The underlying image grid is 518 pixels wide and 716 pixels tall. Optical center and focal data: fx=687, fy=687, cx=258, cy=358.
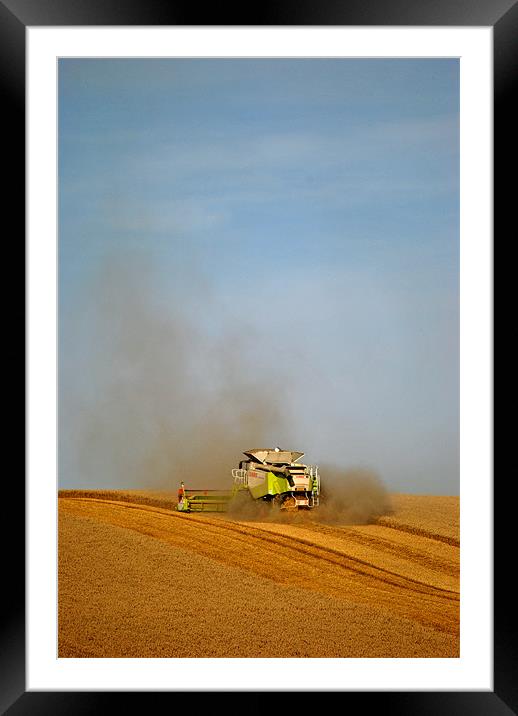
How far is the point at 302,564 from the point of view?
600 cm

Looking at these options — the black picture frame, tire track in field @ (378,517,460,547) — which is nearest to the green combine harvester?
tire track in field @ (378,517,460,547)

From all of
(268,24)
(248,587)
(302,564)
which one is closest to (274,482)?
(302,564)

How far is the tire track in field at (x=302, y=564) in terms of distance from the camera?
582 centimetres

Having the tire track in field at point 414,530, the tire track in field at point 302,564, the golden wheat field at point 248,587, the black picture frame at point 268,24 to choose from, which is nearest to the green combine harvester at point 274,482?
the golden wheat field at point 248,587

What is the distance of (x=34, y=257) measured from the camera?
7.39ft

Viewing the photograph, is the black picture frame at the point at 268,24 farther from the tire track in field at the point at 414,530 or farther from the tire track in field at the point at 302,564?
the tire track in field at the point at 414,530

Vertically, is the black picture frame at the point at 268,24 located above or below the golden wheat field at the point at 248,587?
above

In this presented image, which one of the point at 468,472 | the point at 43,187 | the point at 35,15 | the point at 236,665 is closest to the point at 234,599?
the point at 236,665

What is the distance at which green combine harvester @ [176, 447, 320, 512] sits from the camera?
21.0 feet

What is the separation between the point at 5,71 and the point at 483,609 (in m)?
2.27

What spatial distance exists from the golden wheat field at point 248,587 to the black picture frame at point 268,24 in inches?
120

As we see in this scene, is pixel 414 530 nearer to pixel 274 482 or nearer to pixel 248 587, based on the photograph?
pixel 274 482

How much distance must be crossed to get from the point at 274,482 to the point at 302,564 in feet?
2.61

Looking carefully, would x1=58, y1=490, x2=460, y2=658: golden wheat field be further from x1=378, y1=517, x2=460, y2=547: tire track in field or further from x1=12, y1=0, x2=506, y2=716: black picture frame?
x1=12, y1=0, x2=506, y2=716: black picture frame
